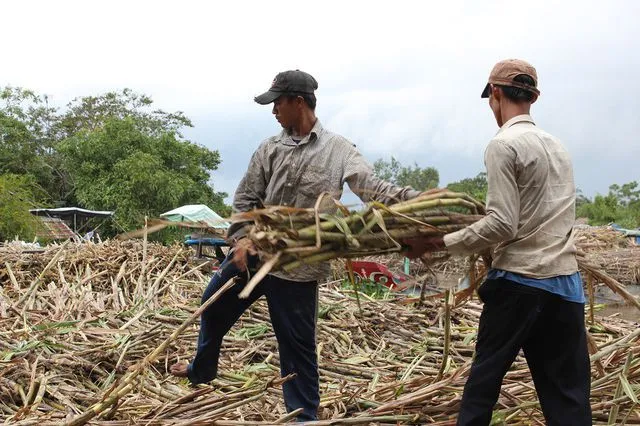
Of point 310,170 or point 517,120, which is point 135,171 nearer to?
point 310,170

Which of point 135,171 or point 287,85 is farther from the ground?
point 135,171

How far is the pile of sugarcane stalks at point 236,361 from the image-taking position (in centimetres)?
336

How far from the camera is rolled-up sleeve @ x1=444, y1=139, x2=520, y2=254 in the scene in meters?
2.65

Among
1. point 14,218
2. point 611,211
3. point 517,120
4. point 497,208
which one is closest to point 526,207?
point 497,208

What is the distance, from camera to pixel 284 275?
343cm

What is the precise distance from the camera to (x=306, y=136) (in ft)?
11.6

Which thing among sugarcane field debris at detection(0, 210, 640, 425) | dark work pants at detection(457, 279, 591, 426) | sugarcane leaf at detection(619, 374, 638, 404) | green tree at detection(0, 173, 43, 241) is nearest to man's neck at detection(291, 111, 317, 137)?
sugarcane field debris at detection(0, 210, 640, 425)

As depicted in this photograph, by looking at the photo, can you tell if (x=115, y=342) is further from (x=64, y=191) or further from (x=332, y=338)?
(x=64, y=191)

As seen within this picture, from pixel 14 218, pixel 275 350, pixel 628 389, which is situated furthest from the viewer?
pixel 14 218

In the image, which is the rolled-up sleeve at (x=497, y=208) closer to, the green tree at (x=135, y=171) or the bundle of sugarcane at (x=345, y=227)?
the bundle of sugarcane at (x=345, y=227)

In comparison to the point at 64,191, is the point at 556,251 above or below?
below

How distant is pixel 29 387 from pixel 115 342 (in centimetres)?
94

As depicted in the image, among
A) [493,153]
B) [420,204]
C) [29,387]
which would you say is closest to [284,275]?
[420,204]

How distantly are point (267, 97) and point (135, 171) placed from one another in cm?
2217
